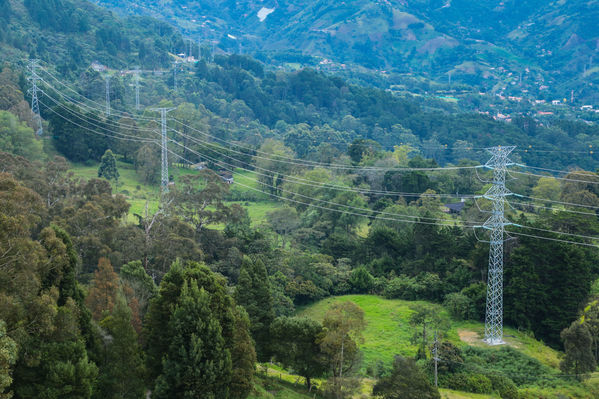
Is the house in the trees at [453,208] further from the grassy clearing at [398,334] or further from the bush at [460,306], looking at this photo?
the bush at [460,306]

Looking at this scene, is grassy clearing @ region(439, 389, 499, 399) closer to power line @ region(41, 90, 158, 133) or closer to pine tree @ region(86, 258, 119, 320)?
pine tree @ region(86, 258, 119, 320)

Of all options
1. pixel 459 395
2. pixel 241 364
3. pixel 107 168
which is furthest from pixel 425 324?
pixel 107 168

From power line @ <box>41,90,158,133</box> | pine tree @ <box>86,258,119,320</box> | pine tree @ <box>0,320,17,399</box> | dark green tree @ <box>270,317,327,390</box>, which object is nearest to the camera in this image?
pine tree @ <box>0,320,17,399</box>

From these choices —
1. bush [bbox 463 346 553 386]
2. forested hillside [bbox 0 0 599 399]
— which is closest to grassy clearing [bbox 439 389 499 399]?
forested hillside [bbox 0 0 599 399]

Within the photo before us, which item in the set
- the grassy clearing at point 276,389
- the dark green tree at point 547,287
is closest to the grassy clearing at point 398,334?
the dark green tree at point 547,287

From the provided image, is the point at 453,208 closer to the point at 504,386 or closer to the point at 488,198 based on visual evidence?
the point at 488,198

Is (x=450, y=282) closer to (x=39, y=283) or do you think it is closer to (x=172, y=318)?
(x=172, y=318)
